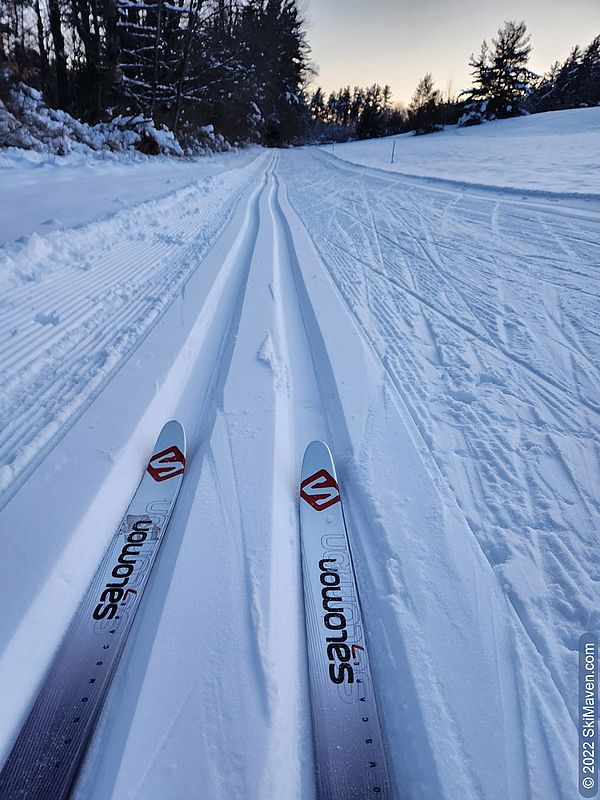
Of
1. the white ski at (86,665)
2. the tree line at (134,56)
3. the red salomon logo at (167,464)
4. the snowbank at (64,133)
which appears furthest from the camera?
the tree line at (134,56)

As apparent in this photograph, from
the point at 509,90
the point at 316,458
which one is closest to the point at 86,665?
the point at 316,458

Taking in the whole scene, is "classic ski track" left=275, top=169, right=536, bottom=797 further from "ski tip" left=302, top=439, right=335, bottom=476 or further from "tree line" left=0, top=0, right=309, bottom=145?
"tree line" left=0, top=0, right=309, bottom=145

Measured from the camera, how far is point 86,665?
53.1 inches

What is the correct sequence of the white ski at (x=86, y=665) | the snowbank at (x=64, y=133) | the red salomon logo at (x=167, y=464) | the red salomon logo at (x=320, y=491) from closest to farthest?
the white ski at (x=86, y=665), the red salomon logo at (x=320, y=491), the red salomon logo at (x=167, y=464), the snowbank at (x=64, y=133)

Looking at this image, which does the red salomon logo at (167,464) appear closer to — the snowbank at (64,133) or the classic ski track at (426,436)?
the classic ski track at (426,436)

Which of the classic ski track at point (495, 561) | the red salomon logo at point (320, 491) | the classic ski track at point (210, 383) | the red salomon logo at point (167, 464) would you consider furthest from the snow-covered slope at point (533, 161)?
the red salomon logo at point (167, 464)

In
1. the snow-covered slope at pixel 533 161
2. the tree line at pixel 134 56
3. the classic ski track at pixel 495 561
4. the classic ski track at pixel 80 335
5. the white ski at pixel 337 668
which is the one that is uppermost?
the tree line at pixel 134 56

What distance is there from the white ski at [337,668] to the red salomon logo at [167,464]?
0.69m

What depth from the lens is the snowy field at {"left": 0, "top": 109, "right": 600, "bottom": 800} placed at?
122 centimetres

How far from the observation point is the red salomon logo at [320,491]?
6.54ft

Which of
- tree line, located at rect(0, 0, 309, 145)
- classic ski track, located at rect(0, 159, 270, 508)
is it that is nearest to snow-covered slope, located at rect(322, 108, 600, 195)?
classic ski track, located at rect(0, 159, 270, 508)

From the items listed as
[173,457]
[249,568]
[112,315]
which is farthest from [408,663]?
[112,315]

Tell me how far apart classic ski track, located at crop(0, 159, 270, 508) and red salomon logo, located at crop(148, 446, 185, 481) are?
0.52 metres

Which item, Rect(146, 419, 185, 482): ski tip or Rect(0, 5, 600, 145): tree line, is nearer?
Rect(146, 419, 185, 482): ski tip
